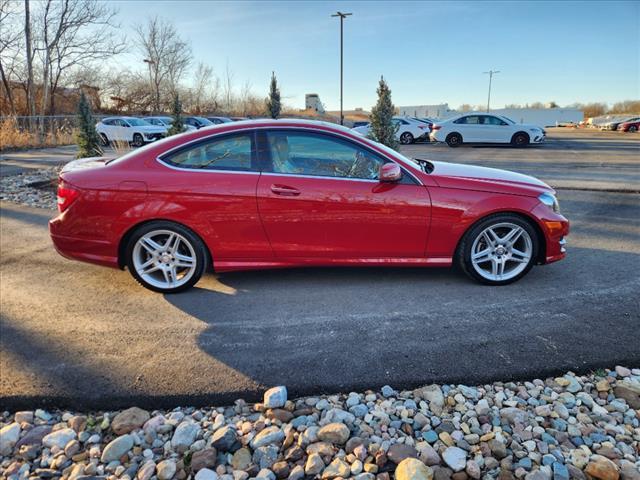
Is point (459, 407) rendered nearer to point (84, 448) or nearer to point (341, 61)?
point (84, 448)

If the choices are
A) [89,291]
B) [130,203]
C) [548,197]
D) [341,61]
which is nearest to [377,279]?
[548,197]

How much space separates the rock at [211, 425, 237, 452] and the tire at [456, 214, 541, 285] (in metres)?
2.62

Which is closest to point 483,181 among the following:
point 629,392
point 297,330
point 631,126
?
point 629,392

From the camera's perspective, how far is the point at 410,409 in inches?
94.2

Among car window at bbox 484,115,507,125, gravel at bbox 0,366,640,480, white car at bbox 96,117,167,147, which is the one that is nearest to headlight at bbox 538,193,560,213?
gravel at bbox 0,366,640,480

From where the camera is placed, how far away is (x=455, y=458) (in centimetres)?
205

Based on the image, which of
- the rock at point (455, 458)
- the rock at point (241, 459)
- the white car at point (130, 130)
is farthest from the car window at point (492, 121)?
the rock at point (241, 459)

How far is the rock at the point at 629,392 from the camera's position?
7.97ft

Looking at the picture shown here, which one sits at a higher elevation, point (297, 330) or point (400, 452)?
point (297, 330)

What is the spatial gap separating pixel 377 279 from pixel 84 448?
2.78m

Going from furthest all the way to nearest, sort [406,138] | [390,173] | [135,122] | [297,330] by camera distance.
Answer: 1. [406,138]
2. [135,122]
3. [390,173]
4. [297,330]

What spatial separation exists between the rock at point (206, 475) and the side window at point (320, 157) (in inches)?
97.6

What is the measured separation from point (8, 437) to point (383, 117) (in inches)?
358

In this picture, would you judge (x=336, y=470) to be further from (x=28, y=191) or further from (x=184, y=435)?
(x=28, y=191)
